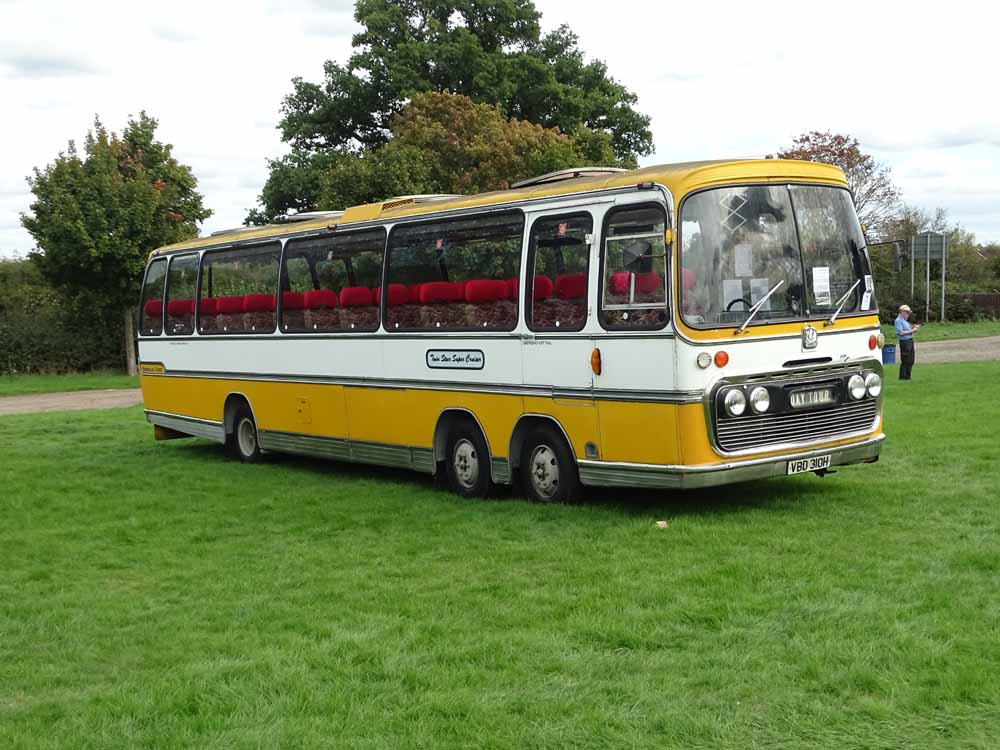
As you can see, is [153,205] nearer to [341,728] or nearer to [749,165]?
[749,165]

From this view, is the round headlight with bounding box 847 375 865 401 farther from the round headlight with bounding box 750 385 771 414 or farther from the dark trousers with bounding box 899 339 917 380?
the dark trousers with bounding box 899 339 917 380

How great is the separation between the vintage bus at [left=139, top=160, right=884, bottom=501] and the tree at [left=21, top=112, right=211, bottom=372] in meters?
20.6

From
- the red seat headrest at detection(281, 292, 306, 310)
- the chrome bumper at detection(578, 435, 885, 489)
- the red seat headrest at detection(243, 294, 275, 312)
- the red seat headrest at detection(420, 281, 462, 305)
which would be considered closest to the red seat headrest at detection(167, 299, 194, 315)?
the red seat headrest at detection(243, 294, 275, 312)

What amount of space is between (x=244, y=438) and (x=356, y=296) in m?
3.61

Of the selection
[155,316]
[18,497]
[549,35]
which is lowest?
[18,497]

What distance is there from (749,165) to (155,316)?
10.6 m

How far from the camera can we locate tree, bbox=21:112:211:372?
33.7 m

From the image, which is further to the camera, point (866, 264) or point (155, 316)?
point (155, 316)

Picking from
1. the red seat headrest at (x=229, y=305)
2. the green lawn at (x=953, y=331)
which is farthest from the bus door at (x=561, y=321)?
the green lawn at (x=953, y=331)

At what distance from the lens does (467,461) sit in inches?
501

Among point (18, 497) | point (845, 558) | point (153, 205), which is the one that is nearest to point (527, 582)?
point (845, 558)

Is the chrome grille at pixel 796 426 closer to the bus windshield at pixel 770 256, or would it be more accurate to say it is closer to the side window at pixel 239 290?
the bus windshield at pixel 770 256

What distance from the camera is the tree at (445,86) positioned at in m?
48.9

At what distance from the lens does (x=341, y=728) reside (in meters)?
5.66
